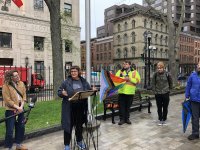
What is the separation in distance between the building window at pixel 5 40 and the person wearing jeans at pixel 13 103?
979 inches

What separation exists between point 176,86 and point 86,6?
509 inches

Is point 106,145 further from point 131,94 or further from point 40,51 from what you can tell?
point 40,51

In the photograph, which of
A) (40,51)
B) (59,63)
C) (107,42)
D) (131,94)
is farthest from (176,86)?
(107,42)

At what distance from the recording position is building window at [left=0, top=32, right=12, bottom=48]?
28.4m

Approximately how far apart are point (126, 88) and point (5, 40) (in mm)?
24154

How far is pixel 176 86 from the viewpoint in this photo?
1838cm

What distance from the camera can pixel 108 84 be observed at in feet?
22.7

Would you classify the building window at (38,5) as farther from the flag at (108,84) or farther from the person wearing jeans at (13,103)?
the person wearing jeans at (13,103)

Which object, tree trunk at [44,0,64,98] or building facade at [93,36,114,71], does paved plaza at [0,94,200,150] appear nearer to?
tree trunk at [44,0,64,98]

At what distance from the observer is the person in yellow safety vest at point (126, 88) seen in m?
7.86

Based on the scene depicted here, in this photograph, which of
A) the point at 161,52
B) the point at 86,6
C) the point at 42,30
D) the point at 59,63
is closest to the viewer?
the point at 86,6

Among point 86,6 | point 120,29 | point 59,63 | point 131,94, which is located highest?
point 120,29

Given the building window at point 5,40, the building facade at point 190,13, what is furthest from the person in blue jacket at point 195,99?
the building facade at point 190,13

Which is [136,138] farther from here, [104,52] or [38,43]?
[104,52]
